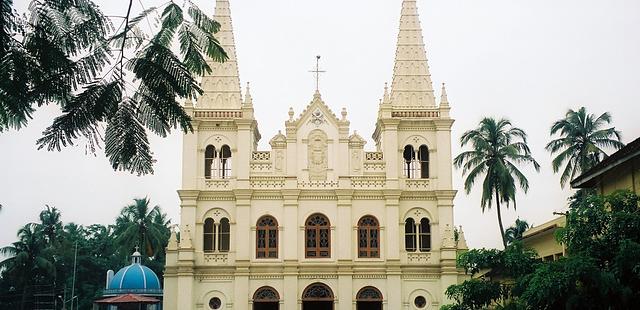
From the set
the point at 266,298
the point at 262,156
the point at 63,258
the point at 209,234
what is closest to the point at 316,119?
the point at 262,156

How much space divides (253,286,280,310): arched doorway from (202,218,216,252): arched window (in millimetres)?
3267

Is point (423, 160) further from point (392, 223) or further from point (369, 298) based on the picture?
point (369, 298)

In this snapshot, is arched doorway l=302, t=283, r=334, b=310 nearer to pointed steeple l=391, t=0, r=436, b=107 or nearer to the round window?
the round window

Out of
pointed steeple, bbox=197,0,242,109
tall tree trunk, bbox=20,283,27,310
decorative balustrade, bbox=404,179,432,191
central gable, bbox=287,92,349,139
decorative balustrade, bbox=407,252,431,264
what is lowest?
tall tree trunk, bbox=20,283,27,310

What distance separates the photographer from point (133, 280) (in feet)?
157

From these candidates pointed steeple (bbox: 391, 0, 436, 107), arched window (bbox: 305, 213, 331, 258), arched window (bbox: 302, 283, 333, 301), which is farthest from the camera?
pointed steeple (bbox: 391, 0, 436, 107)

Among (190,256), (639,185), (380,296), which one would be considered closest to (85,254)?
(190,256)

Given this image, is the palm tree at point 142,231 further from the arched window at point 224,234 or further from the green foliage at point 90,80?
the green foliage at point 90,80

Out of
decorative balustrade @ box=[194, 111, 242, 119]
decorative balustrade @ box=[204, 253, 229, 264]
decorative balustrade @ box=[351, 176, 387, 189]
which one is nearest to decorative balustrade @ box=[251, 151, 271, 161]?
decorative balustrade @ box=[194, 111, 242, 119]

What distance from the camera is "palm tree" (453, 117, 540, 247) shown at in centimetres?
4109

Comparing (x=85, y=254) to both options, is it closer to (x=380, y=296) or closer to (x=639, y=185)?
(x=380, y=296)

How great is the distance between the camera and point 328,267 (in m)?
38.5

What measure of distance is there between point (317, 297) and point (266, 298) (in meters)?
2.38

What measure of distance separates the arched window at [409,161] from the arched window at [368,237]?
3.16 meters
